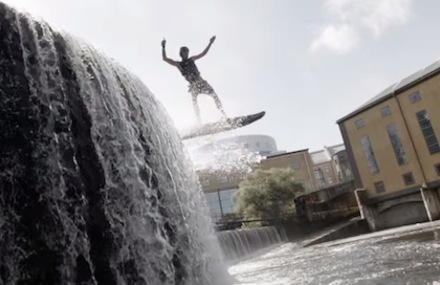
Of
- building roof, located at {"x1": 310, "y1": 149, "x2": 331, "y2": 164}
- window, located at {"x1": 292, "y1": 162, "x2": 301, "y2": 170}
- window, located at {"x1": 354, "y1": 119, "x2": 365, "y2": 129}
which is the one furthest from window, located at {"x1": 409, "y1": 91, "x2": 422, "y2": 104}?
building roof, located at {"x1": 310, "y1": 149, "x2": 331, "y2": 164}

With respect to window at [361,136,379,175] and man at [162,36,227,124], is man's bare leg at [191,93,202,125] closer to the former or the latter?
man at [162,36,227,124]

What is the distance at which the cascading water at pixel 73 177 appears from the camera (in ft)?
16.3

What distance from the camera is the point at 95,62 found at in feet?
24.3

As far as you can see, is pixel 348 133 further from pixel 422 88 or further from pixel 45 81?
pixel 45 81

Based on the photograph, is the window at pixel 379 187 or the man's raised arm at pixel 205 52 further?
the window at pixel 379 187

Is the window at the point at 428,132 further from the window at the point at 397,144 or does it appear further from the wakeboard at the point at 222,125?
the wakeboard at the point at 222,125

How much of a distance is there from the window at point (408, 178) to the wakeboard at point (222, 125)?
74.0ft

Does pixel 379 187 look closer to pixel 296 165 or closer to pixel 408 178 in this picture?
pixel 408 178

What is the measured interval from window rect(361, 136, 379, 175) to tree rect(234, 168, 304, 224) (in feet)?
21.7

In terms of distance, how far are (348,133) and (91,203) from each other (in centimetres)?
3269

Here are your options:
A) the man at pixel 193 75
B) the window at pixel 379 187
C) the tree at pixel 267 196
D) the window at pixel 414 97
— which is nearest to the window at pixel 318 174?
the tree at pixel 267 196

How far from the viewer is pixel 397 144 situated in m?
31.9

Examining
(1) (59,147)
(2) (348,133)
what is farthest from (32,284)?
(2) (348,133)

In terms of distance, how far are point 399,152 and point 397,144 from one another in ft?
2.09
